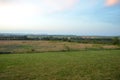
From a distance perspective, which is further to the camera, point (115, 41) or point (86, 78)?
point (115, 41)

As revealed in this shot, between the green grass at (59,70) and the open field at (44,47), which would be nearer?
the green grass at (59,70)

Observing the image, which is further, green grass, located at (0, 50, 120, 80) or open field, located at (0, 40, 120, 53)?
open field, located at (0, 40, 120, 53)

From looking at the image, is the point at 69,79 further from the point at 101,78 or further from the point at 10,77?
the point at 10,77

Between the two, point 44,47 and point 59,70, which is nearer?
point 59,70

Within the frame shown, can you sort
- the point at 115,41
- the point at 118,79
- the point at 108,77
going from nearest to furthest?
the point at 118,79, the point at 108,77, the point at 115,41

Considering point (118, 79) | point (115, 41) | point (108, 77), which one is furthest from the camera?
point (115, 41)

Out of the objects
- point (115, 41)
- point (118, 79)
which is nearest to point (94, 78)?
point (118, 79)

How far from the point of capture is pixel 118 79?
9.64 m

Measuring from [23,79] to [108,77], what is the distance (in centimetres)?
Result: 513

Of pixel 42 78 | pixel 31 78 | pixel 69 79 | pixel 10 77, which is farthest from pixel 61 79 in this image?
pixel 10 77

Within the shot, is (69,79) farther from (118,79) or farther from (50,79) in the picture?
(118,79)

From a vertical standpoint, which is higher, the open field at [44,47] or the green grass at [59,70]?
the green grass at [59,70]

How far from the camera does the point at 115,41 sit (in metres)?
48.7

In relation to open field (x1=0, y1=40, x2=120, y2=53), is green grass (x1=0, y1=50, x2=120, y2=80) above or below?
above
